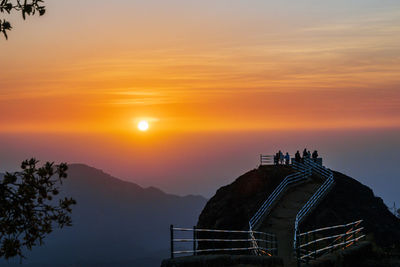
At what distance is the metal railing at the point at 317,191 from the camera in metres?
37.3

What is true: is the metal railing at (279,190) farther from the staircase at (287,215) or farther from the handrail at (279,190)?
the staircase at (287,215)

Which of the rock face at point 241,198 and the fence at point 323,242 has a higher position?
the rock face at point 241,198

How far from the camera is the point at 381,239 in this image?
122 ft

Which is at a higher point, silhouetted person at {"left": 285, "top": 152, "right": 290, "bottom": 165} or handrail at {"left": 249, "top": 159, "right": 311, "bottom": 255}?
silhouetted person at {"left": 285, "top": 152, "right": 290, "bottom": 165}

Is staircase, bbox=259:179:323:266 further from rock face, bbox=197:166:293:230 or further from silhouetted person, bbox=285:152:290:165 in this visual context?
silhouetted person, bbox=285:152:290:165

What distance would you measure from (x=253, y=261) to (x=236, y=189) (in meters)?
25.8

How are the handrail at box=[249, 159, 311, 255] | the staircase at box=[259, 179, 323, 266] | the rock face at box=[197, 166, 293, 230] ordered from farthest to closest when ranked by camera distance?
the rock face at box=[197, 166, 293, 230] < the handrail at box=[249, 159, 311, 255] < the staircase at box=[259, 179, 323, 266]

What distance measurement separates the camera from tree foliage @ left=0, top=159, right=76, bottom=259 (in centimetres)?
1345

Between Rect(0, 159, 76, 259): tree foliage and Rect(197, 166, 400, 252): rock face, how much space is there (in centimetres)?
2472

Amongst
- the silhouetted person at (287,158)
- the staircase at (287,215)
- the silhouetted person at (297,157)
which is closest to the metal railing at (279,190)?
the staircase at (287,215)

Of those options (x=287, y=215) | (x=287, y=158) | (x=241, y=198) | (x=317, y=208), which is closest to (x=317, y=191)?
(x=317, y=208)

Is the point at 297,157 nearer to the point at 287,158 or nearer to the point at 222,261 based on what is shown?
the point at 287,158

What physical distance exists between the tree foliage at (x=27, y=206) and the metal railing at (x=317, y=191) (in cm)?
2021

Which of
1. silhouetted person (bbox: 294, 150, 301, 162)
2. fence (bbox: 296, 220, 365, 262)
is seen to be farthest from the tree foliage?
silhouetted person (bbox: 294, 150, 301, 162)
